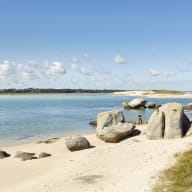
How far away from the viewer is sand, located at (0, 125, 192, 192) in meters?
10.2

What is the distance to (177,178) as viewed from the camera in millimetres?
9406

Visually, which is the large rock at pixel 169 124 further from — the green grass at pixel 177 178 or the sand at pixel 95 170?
the green grass at pixel 177 178

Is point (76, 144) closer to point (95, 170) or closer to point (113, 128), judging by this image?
point (113, 128)

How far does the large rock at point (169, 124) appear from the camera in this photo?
19016 millimetres

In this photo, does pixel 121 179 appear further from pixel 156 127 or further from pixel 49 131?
pixel 49 131

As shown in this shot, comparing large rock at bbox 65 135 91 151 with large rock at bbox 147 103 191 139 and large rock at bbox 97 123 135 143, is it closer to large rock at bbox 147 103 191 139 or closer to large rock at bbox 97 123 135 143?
large rock at bbox 97 123 135 143

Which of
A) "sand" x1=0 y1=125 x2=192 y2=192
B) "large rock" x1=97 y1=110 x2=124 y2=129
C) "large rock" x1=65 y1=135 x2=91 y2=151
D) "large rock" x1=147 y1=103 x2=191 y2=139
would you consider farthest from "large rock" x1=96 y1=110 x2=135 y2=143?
"sand" x1=0 y1=125 x2=192 y2=192

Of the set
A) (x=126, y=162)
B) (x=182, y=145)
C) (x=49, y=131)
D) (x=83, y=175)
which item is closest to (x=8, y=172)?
(x=83, y=175)

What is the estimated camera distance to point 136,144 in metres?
17.7

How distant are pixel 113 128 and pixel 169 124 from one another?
5414 mm

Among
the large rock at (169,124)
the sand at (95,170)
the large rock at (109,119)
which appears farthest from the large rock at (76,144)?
the large rock at (169,124)

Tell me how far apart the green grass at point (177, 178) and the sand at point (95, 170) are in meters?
0.39

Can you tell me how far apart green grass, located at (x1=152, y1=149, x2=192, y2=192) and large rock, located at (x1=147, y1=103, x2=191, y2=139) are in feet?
22.9

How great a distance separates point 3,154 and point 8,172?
4046 mm
